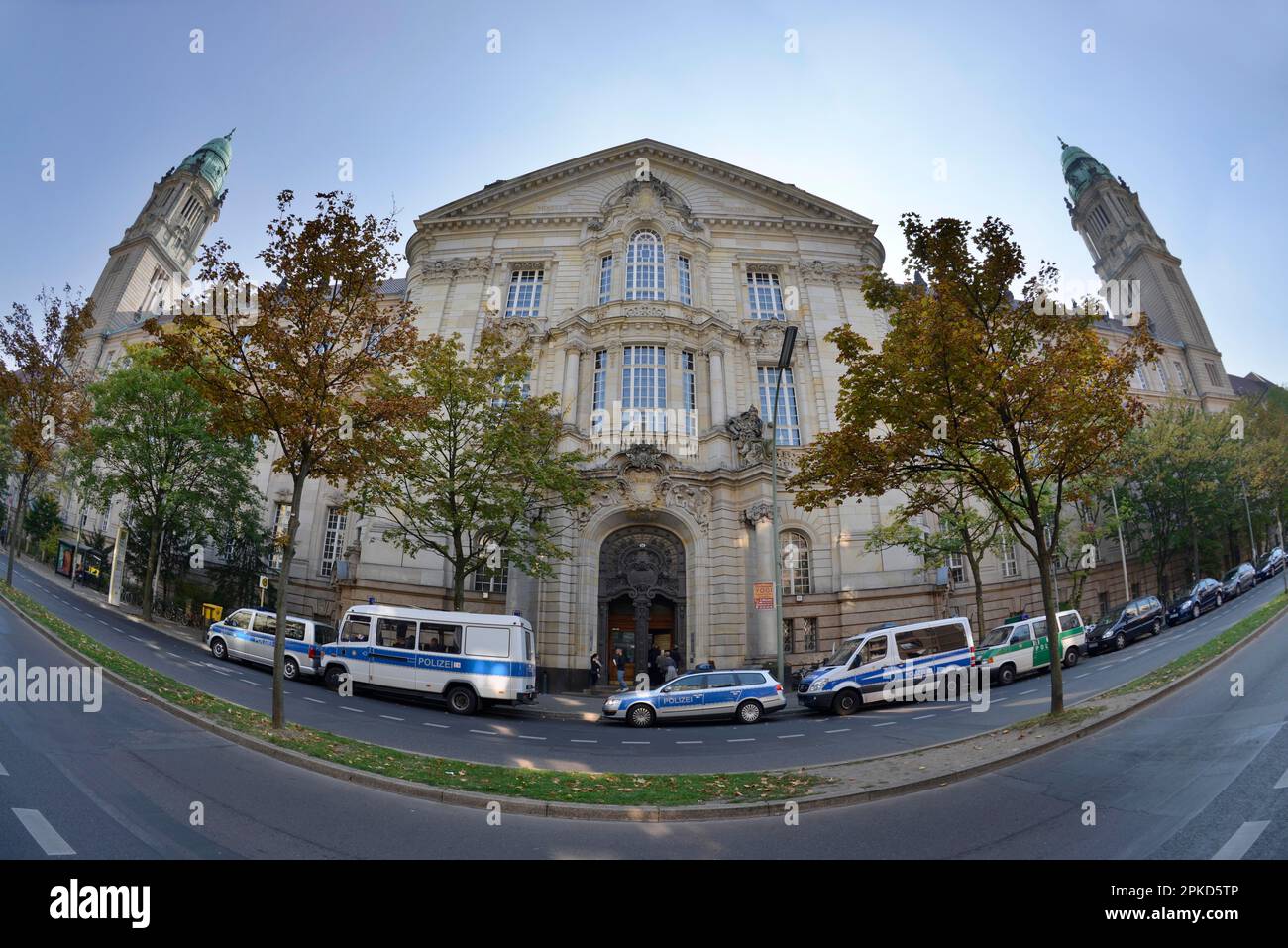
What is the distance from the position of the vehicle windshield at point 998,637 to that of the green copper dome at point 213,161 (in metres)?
109

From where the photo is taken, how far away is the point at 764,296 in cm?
3344

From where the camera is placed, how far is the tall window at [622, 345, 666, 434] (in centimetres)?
2791

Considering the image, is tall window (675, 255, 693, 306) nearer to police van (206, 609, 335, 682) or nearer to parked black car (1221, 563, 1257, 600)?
police van (206, 609, 335, 682)

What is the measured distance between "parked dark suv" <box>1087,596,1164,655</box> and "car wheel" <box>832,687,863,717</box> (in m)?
14.1

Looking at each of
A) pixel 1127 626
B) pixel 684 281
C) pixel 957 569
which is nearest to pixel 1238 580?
pixel 1127 626

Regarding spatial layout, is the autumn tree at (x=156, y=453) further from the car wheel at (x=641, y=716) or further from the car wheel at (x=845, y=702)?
the car wheel at (x=845, y=702)

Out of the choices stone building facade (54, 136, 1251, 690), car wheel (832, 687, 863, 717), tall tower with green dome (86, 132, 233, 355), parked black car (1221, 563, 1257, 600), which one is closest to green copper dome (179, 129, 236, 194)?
tall tower with green dome (86, 132, 233, 355)

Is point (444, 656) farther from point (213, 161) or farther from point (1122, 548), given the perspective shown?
point (213, 161)

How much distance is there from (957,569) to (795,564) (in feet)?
27.8

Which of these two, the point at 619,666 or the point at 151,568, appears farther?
the point at 151,568

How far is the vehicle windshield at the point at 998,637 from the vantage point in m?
21.0

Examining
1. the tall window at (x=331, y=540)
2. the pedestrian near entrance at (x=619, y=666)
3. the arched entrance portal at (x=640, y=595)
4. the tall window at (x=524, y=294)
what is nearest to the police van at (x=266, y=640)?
the tall window at (x=331, y=540)
